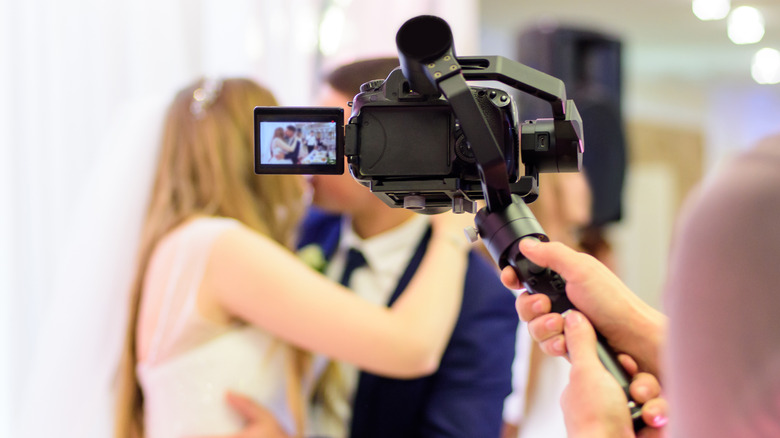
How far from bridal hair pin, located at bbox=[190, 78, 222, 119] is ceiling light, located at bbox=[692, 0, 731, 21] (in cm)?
283

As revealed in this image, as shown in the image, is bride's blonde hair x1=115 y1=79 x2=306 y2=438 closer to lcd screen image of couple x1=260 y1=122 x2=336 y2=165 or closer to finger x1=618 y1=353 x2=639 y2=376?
lcd screen image of couple x1=260 y1=122 x2=336 y2=165

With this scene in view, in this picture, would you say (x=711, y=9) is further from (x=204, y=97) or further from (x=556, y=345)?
(x=556, y=345)

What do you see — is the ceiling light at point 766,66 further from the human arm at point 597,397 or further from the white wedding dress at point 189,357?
the human arm at point 597,397

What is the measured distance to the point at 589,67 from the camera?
2.98 metres

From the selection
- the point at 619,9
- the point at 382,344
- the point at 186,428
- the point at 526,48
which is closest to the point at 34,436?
the point at 186,428

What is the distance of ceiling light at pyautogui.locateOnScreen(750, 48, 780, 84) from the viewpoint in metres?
4.13

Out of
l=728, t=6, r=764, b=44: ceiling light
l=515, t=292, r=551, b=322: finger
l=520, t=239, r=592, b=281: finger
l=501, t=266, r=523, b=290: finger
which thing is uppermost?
l=728, t=6, r=764, b=44: ceiling light

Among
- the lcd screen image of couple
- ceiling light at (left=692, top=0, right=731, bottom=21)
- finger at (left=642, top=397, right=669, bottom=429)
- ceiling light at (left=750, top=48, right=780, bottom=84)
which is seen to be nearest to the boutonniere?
the lcd screen image of couple

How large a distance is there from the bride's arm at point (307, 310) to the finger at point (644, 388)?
0.41 m

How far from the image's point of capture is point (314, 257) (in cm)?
97

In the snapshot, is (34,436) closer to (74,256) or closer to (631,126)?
(74,256)

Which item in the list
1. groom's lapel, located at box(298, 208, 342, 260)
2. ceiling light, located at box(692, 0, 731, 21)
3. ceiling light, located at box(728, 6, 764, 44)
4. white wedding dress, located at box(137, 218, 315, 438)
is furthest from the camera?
ceiling light, located at box(728, 6, 764, 44)

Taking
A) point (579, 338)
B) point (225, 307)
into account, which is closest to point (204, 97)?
point (225, 307)

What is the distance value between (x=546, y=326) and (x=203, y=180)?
51cm
